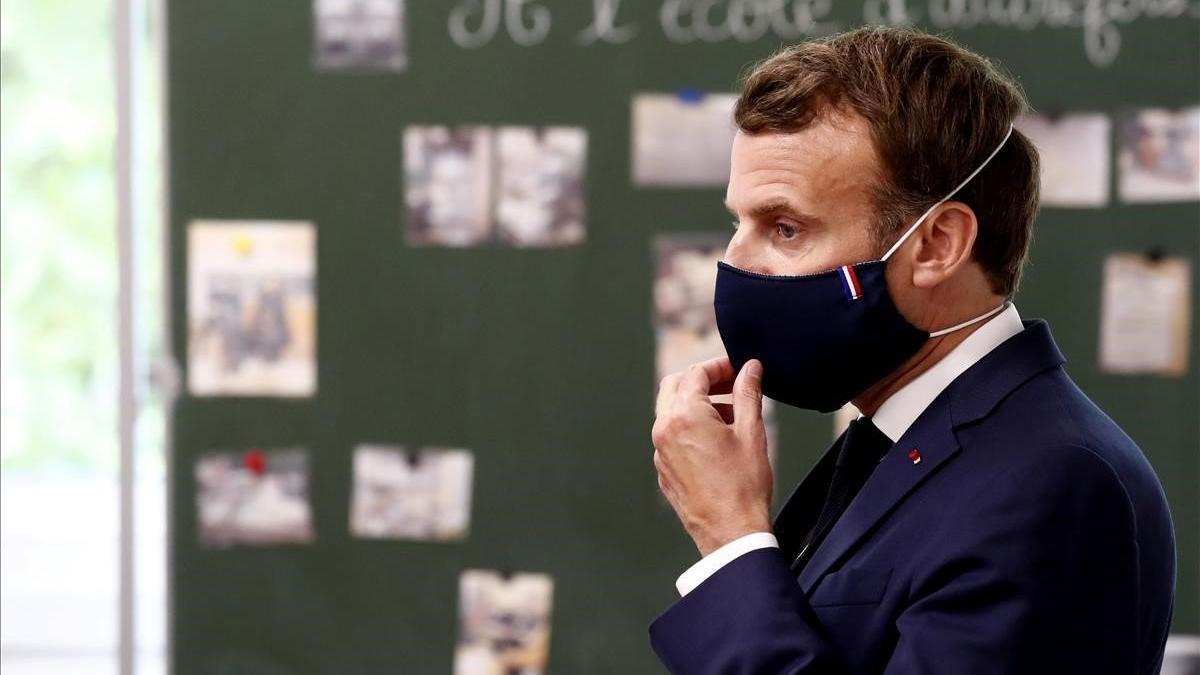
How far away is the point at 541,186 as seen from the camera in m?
2.33

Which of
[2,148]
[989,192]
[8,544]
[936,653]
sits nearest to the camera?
[936,653]

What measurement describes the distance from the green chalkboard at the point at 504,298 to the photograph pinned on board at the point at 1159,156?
22 mm

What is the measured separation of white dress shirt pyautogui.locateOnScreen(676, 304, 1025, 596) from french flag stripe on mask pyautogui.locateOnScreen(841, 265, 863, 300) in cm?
10

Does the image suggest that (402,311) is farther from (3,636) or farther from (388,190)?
(3,636)

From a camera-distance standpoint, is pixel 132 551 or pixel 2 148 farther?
pixel 2 148

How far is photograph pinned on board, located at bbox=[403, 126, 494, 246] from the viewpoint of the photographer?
7.60 ft

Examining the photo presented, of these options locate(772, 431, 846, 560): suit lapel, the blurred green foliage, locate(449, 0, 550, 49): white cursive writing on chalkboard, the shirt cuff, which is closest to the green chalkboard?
locate(449, 0, 550, 49): white cursive writing on chalkboard

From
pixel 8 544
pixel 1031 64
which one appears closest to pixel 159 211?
pixel 1031 64

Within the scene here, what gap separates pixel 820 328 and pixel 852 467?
6.6 inches

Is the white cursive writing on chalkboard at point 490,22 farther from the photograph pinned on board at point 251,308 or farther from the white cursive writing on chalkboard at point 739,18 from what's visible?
the photograph pinned on board at point 251,308

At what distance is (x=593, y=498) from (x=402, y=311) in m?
0.48

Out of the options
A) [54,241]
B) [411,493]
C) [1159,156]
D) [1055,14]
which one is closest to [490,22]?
[411,493]

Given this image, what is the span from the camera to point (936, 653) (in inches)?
37.4

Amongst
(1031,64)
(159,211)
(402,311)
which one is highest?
(1031,64)
